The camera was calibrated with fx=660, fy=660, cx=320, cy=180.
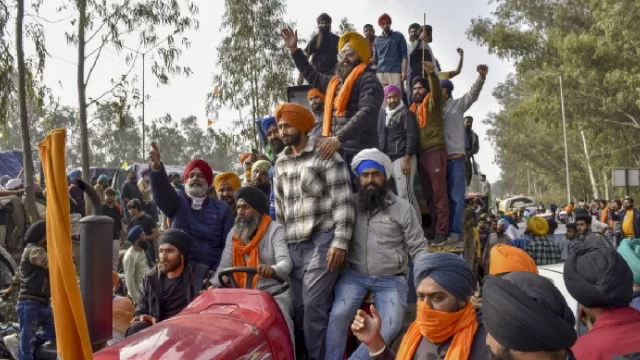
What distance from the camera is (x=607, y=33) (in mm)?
26844

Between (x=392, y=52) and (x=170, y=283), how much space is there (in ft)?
19.7

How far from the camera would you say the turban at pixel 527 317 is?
7.04 feet

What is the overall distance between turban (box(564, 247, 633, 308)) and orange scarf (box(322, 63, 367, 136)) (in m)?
3.24

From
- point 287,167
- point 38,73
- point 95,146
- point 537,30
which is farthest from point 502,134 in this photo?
point 287,167

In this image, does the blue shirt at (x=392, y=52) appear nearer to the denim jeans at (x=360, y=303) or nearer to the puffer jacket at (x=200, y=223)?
the puffer jacket at (x=200, y=223)

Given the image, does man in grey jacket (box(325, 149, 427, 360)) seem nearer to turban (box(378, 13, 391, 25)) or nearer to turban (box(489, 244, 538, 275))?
turban (box(489, 244, 538, 275))

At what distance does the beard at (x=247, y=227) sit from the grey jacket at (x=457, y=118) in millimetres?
3172

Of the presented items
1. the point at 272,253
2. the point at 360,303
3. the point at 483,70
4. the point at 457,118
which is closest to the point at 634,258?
the point at 360,303

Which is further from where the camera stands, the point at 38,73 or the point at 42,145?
the point at 38,73

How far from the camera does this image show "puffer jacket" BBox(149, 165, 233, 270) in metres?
5.50

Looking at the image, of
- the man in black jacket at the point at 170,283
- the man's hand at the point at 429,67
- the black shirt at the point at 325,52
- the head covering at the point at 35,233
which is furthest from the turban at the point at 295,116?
the black shirt at the point at 325,52

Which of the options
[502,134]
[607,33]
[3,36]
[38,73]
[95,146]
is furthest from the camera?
[95,146]

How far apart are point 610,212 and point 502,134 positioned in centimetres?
2773

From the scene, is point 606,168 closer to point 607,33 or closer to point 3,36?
point 607,33
